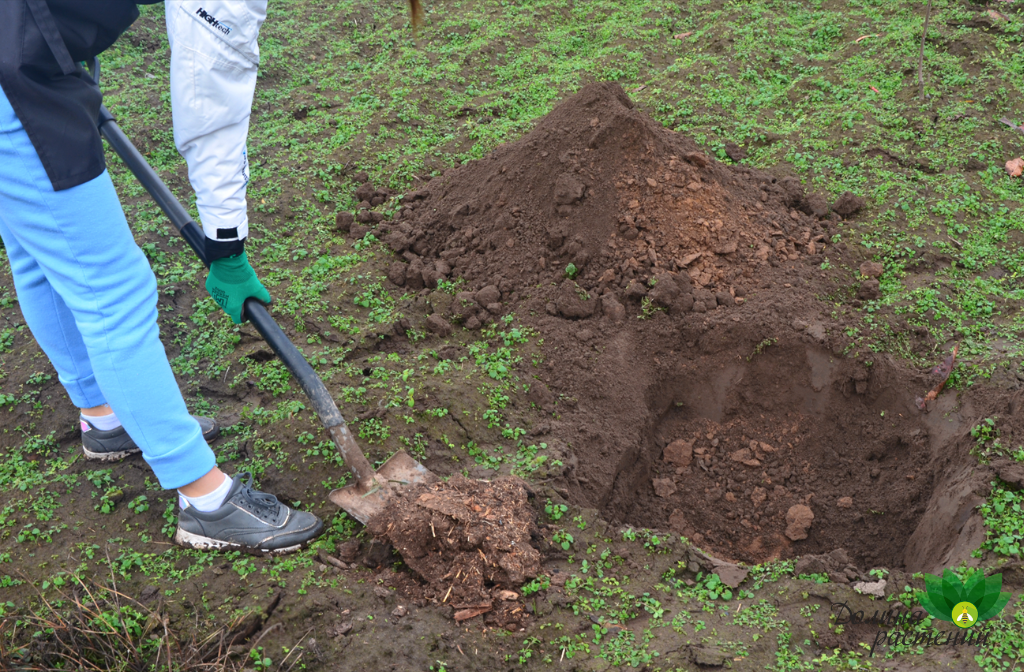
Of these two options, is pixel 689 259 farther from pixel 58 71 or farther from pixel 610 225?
pixel 58 71

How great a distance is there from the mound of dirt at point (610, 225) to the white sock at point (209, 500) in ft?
5.17

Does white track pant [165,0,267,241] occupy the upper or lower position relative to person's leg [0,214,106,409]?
upper

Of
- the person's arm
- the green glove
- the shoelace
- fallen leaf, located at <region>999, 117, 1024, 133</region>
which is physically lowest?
the shoelace

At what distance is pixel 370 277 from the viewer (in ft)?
14.1

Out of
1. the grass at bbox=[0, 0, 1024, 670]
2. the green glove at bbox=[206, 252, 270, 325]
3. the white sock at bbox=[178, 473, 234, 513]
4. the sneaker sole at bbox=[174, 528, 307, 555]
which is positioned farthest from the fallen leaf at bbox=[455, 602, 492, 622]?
the green glove at bbox=[206, 252, 270, 325]

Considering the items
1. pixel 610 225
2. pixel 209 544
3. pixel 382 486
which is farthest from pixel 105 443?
pixel 610 225

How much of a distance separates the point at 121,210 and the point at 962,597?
117 inches

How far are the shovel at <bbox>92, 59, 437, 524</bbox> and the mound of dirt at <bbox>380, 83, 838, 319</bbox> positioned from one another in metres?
1.16

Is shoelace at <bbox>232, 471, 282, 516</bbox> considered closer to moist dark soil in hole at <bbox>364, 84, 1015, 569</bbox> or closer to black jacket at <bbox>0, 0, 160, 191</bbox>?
moist dark soil in hole at <bbox>364, 84, 1015, 569</bbox>

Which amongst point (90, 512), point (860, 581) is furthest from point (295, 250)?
point (860, 581)

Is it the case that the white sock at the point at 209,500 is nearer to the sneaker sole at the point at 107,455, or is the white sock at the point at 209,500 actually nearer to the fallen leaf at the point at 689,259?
the sneaker sole at the point at 107,455

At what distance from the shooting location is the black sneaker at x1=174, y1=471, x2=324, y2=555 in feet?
8.92

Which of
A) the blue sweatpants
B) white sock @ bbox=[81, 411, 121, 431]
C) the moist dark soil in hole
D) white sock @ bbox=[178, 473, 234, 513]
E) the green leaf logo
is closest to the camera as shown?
the blue sweatpants

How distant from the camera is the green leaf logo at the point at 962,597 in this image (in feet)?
7.72
